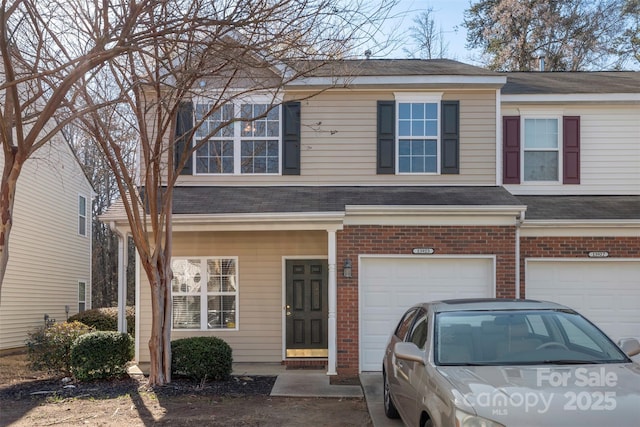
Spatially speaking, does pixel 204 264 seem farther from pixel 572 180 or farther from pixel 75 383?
pixel 572 180

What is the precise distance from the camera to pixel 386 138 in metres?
11.8

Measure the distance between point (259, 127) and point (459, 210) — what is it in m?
4.40

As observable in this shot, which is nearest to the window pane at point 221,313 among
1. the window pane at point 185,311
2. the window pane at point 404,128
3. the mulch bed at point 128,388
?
the window pane at point 185,311

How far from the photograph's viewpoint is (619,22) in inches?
972

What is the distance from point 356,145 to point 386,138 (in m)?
0.60

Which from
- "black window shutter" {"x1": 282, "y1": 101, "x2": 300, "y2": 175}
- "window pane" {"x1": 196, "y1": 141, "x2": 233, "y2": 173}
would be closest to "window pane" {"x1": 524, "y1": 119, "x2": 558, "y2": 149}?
"black window shutter" {"x1": 282, "y1": 101, "x2": 300, "y2": 175}

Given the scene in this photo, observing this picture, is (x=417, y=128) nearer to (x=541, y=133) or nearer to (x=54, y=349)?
(x=541, y=133)

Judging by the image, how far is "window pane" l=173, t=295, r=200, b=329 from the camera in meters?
11.7

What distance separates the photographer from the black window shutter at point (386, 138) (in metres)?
11.8

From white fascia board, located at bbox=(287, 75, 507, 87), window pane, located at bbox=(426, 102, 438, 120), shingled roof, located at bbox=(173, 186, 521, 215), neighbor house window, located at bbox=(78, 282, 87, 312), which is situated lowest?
neighbor house window, located at bbox=(78, 282, 87, 312)

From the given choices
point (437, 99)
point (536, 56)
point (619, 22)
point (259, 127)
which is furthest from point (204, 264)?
point (619, 22)

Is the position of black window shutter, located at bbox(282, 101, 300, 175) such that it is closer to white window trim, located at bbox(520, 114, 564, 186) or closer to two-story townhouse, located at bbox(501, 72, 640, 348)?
two-story townhouse, located at bbox(501, 72, 640, 348)

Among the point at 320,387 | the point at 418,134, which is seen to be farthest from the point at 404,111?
the point at 320,387

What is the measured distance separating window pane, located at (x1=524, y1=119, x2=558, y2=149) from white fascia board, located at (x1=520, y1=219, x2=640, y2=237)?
2.37 m
